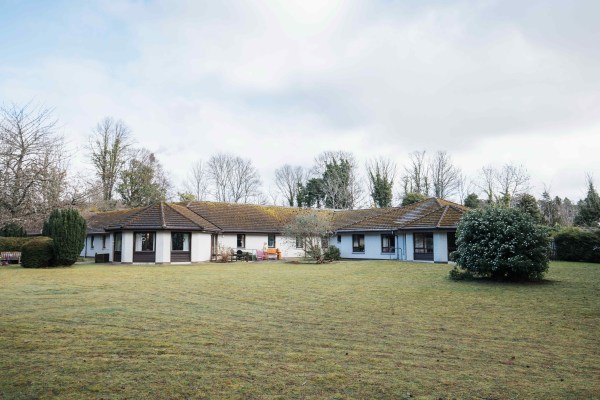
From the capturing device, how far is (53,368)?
18.5 ft

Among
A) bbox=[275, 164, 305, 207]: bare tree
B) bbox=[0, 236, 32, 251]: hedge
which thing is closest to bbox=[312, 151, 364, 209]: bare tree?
bbox=[275, 164, 305, 207]: bare tree

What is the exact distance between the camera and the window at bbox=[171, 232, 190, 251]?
3191cm

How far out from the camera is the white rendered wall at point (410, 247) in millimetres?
32000

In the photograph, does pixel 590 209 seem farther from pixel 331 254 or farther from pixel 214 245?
pixel 214 245

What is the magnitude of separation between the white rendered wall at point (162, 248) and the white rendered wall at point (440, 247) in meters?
19.0

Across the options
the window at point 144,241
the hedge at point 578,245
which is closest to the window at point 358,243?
the hedge at point 578,245

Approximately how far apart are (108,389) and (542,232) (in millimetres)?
16442

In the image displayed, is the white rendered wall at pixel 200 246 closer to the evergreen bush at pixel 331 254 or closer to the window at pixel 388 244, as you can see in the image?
the evergreen bush at pixel 331 254

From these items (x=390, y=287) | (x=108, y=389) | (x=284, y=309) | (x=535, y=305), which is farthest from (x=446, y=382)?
(x=390, y=287)

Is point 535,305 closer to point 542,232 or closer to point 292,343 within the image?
point 542,232

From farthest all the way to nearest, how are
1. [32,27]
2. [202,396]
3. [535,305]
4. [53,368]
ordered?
1. [32,27]
2. [535,305]
3. [53,368]
4. [202,396]

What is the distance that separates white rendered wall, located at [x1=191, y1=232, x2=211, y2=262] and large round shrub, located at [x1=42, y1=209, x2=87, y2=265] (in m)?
8.22

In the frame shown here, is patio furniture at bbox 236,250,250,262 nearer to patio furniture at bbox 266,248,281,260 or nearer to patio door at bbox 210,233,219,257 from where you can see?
patio door at bbox 210,233,219,257

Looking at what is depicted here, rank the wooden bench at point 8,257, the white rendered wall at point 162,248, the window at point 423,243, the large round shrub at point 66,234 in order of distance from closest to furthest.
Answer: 1. the large round shrub at point 66,234
2. the wooden bench at point 8,257
3. the white rendered wall at point 162,248
4. the window at point 423,243
